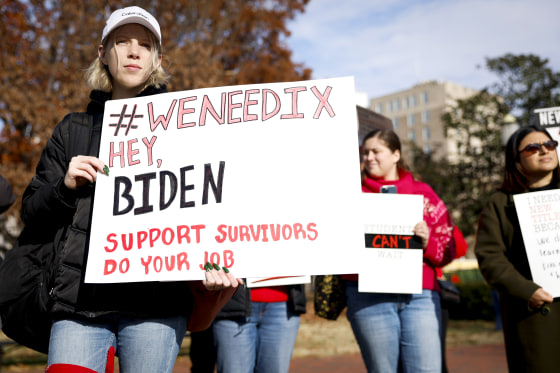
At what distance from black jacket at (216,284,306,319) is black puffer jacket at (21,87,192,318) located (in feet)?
3.80

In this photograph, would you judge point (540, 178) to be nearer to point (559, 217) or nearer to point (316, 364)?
point (559, 217)

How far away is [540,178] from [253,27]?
457 inches

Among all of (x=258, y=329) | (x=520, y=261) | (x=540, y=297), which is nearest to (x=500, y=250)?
(x=520, y=261)

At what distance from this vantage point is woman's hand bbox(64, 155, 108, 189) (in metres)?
1.92

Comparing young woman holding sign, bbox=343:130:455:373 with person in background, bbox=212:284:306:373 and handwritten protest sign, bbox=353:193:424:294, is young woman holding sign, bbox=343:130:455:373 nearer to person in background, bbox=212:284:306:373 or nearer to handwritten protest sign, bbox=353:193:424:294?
handwritten protest sign, bbox=353:193:424:294

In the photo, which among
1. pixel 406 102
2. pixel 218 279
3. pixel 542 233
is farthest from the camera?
pixel 406 102

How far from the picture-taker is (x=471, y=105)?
23.5 m

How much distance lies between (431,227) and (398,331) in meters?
0.72

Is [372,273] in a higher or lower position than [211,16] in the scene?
lower

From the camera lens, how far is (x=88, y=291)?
1912 millimetres

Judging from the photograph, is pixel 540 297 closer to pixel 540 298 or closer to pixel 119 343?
pixel 540 298

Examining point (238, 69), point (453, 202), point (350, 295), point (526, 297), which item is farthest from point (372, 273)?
point (453, 202)

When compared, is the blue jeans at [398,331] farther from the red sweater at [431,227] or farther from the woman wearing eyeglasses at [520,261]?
the woman wearing eyeglasses at [520,261]

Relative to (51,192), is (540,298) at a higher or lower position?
lower
